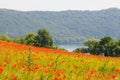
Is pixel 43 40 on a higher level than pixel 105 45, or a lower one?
higher

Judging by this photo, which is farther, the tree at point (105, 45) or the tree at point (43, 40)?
the tree at point (43, 40)

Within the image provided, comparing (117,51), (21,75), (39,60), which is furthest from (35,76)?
(117,51)

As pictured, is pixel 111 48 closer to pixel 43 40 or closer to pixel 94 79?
pixel 43 40

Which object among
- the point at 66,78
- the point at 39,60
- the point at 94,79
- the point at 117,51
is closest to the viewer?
the point at 66,78

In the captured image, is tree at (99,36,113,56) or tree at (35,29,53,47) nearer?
tree at (99,36,113,56)

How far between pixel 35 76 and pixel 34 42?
78635 mm

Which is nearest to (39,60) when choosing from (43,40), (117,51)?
(117,51)

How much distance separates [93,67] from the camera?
14.0m

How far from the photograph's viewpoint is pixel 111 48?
82.2 metres

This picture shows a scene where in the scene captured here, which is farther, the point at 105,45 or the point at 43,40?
the point at 43,40

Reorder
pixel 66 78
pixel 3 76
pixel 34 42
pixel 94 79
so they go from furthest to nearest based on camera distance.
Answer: pixel 34 42 < pixel 94 79 < pixel 66 78 < pixel 3 76

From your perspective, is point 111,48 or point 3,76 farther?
point 111,48

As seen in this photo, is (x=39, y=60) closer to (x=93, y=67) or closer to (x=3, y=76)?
(x=93, y=67)

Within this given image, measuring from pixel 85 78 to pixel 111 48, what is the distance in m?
74.3
